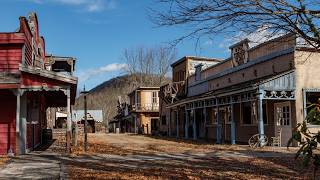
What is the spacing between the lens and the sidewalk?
11.0 metres

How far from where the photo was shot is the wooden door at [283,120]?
71.0ft

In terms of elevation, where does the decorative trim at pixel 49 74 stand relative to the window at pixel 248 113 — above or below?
above

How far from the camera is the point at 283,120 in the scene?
22125 millimetres

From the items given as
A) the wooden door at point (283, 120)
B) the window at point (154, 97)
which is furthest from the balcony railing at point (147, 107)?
the wooden door at point (283, 120)

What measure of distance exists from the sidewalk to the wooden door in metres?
11.4

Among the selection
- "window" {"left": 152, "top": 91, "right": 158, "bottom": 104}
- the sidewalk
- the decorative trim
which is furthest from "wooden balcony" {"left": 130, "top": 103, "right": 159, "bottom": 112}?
the sidewalk

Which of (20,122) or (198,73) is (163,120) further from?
(20,122)

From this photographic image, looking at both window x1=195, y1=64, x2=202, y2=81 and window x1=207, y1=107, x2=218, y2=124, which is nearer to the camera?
A: window x1=207, y1=107, x2=218, y2=124

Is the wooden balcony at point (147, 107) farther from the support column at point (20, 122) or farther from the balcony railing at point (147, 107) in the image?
the support column at point (20, 122)

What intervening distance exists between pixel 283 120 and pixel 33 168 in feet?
44.9

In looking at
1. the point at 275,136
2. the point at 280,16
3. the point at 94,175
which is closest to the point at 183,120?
the point at 275,136

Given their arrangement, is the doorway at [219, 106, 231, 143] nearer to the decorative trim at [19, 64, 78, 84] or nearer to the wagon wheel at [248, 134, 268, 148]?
the wagon wheel at [248, 134, 268, 148]

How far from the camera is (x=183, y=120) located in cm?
3981

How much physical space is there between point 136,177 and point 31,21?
550 inches
